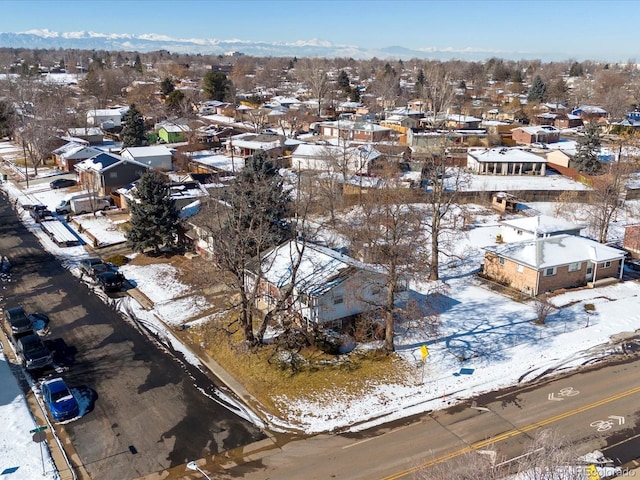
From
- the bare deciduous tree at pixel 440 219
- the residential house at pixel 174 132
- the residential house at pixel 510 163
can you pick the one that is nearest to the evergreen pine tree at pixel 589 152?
the residential house at pixel 510 163

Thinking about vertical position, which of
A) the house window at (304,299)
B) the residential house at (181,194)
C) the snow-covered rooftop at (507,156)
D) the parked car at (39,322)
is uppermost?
the snow-covered rooftop at (507,156)

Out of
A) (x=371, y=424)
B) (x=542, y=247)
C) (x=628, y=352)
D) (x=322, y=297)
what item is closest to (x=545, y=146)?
(x=542, y=247)

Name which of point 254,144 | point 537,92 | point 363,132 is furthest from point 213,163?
point 537,92

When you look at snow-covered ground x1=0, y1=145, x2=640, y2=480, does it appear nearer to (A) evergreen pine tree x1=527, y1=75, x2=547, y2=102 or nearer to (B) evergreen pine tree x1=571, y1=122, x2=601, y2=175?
(B) evergreen pine tree x1=571, y1=122, x2=601, y2=175

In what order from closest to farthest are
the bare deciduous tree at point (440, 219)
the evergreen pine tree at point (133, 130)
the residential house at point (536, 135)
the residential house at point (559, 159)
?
the bare deciduous tree at point (440, 219), the residential house at point (559, 159), the evergreen pine tree at point (133, 130), the residential house at point (536, 135)

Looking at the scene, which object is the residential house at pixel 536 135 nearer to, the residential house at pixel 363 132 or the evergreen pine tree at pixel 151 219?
the residential house at pixel 363 132

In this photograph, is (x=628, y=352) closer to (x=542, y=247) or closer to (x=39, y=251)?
(x=542, y=247)
